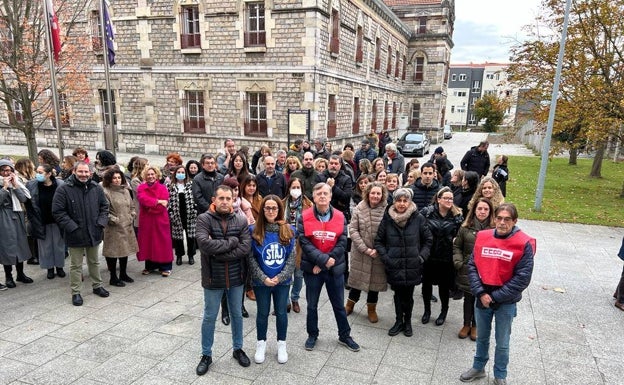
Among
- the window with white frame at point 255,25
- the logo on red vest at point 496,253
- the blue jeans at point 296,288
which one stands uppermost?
the window with white frame at point 255,25

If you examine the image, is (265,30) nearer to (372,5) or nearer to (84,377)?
(372,5)

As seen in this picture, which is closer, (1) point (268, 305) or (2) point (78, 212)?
(1) point (268, 305)

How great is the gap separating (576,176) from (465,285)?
18935mm

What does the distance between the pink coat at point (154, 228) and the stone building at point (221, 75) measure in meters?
9.56

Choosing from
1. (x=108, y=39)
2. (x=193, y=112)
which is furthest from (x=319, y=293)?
(x=193, y=112)

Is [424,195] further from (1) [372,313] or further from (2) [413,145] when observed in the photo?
(2) [413,145]

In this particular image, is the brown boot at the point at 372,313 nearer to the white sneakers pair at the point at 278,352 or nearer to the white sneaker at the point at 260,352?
the white sneakers pair at the point at 278,352

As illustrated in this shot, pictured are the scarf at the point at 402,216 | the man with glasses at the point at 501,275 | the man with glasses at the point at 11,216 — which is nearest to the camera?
the man with glasses at the point at 501,275

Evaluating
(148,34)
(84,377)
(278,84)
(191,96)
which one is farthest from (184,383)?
(148,34)

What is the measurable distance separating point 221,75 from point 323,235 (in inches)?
607

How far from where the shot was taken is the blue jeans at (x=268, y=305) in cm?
402

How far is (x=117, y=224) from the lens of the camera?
585 centimetres

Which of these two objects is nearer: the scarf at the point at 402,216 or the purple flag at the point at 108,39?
the scarf at the point at 402,216

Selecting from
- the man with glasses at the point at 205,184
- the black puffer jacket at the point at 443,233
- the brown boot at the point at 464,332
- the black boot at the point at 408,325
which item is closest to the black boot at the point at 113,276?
the man with glasses at the point at 205,184
